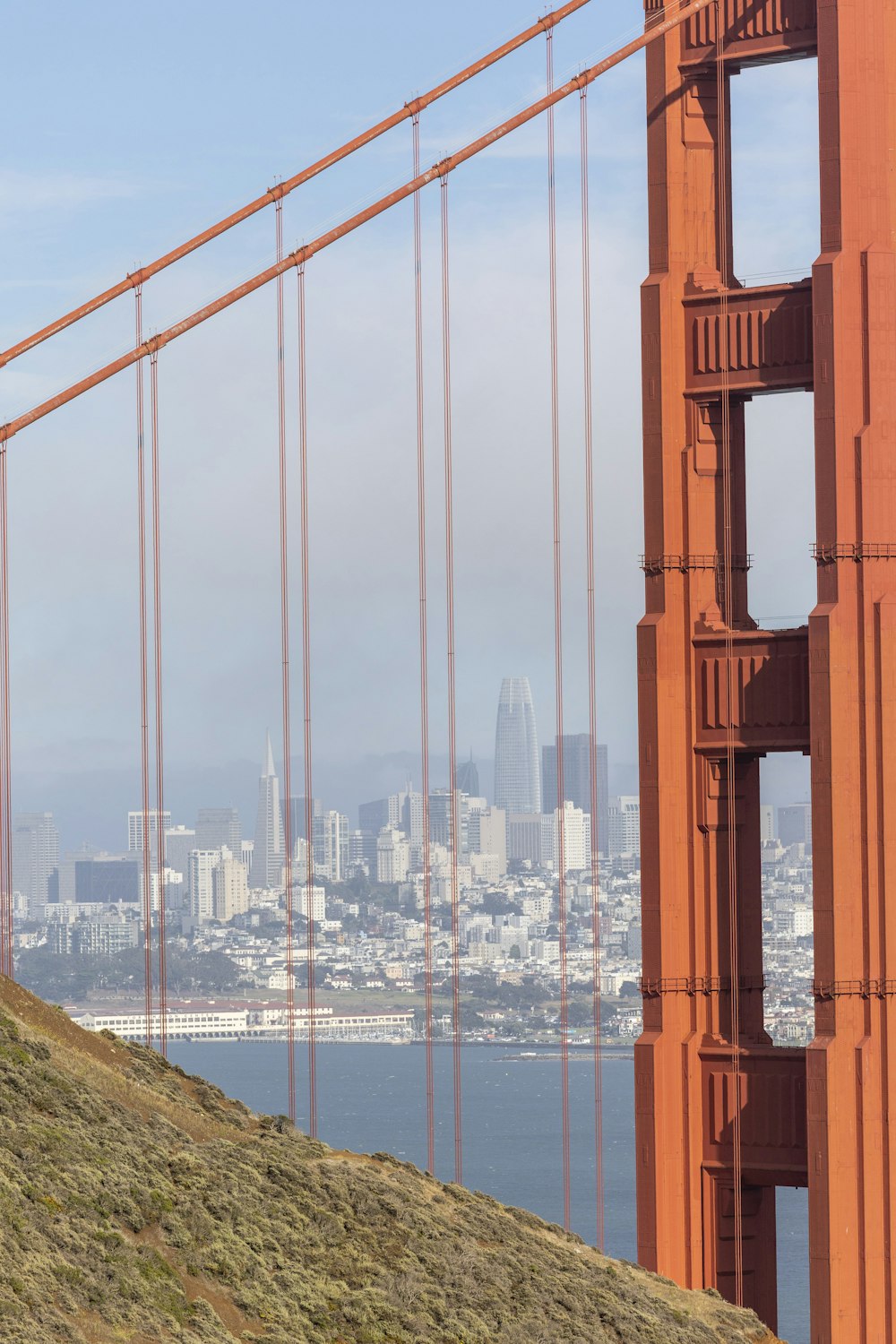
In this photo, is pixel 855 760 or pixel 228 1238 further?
pixel 855 760

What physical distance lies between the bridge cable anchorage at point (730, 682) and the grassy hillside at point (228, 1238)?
354 centimetres

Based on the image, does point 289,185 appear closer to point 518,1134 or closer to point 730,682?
point 730,682

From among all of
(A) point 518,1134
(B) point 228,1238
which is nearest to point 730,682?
(B) point 228,1238

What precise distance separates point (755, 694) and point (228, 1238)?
1359cm

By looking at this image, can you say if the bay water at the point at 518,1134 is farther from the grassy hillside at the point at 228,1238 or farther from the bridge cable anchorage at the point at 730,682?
the grassy hillside at the point at 228,1238

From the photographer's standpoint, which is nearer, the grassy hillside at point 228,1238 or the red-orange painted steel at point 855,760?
the grassy hillside at point 228,1238

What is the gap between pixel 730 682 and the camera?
31.1m

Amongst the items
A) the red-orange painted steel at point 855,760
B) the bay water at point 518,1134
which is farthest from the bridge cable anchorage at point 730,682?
the bay water at point 518,1134

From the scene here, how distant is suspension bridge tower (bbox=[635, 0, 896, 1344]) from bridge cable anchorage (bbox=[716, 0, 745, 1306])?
0.18 ft

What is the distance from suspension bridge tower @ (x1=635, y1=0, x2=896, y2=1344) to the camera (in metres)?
29.7

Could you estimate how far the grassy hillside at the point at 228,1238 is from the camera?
18375mm

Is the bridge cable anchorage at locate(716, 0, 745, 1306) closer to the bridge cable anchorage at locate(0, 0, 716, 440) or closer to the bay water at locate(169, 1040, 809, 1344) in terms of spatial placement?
the bridge cable anchorage at locate(0, 0, 716, 440)

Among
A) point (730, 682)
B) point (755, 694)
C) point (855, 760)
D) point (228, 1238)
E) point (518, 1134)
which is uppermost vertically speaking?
point (730, 682)

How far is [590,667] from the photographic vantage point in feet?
105
